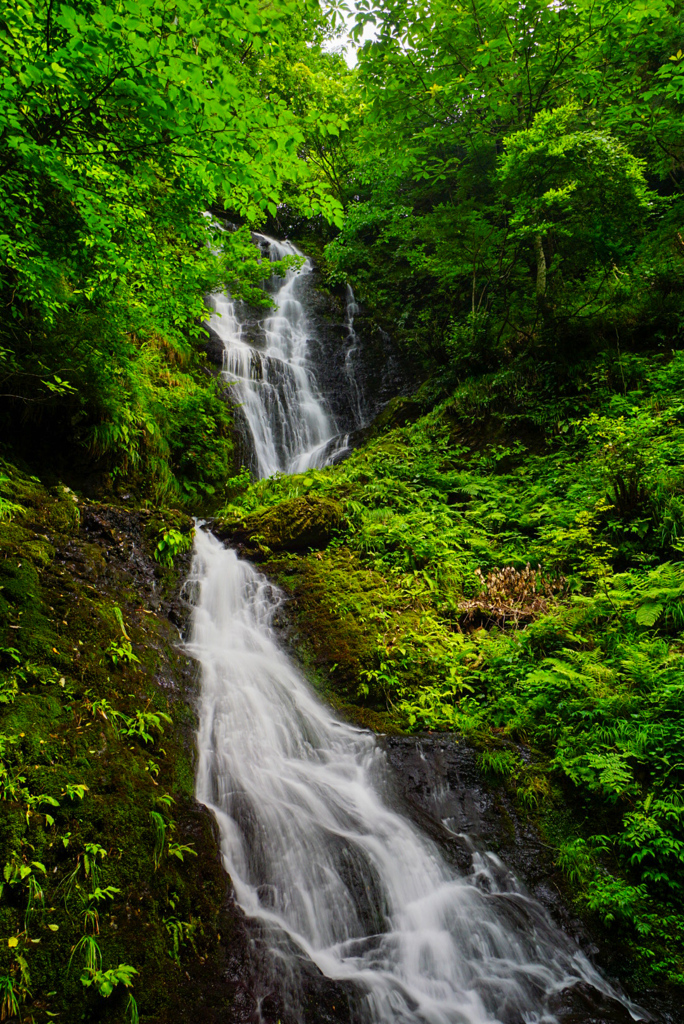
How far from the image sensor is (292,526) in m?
7.27

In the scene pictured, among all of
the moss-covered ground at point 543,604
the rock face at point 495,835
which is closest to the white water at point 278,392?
the moss-covered ground at point 543,604

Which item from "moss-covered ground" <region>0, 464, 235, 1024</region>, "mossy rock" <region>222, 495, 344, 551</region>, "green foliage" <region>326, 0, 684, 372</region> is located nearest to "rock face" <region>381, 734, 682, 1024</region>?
"moss-covered ground" <region>0, 464, 235, 1024</region>

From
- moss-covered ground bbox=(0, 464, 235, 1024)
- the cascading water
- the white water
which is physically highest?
the white water

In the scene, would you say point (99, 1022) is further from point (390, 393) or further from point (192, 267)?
point (390, 393)

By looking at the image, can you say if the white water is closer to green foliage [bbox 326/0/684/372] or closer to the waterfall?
the waterfall

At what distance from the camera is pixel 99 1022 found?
227 cm

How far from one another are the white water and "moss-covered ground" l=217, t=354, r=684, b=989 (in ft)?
9.52

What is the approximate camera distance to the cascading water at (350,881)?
305 cm

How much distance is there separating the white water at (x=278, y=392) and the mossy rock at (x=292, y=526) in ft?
13.8

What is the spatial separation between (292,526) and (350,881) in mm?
4468

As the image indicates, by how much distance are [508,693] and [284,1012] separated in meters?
2.88

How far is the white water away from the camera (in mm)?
12062

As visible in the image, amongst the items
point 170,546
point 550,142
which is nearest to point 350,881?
point 170,546

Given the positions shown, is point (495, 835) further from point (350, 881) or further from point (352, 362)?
point (352, 362)
